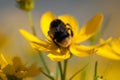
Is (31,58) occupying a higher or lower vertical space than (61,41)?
lower

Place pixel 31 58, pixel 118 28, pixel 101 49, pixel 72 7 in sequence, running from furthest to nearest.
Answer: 1. pixel 72 7
2. pixel 118 28
3. pixel 31 58
4. pixel 101 49

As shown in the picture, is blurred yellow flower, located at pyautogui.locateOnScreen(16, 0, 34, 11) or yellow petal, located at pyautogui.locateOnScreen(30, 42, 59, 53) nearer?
yellow petal, located at pyautogui.locateOnScreen(30, 42, 59, 53)

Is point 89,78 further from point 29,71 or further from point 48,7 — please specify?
point 48,7

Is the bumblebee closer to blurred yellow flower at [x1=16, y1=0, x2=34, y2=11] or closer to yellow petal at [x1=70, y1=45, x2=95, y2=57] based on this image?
yellow petal at [x1=70, y1=45, x2=95, y2=57]

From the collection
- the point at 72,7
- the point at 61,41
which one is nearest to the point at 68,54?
the point at 61,41

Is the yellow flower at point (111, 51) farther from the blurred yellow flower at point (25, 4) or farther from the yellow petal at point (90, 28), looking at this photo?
the blurred yellow flower at point (25, 4)

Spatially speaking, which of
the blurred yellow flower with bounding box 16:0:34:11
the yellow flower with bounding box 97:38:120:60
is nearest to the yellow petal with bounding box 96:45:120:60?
the yellow flower with bounding box 97:38:120:60

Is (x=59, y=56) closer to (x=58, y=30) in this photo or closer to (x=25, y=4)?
(x=58, y=30)
